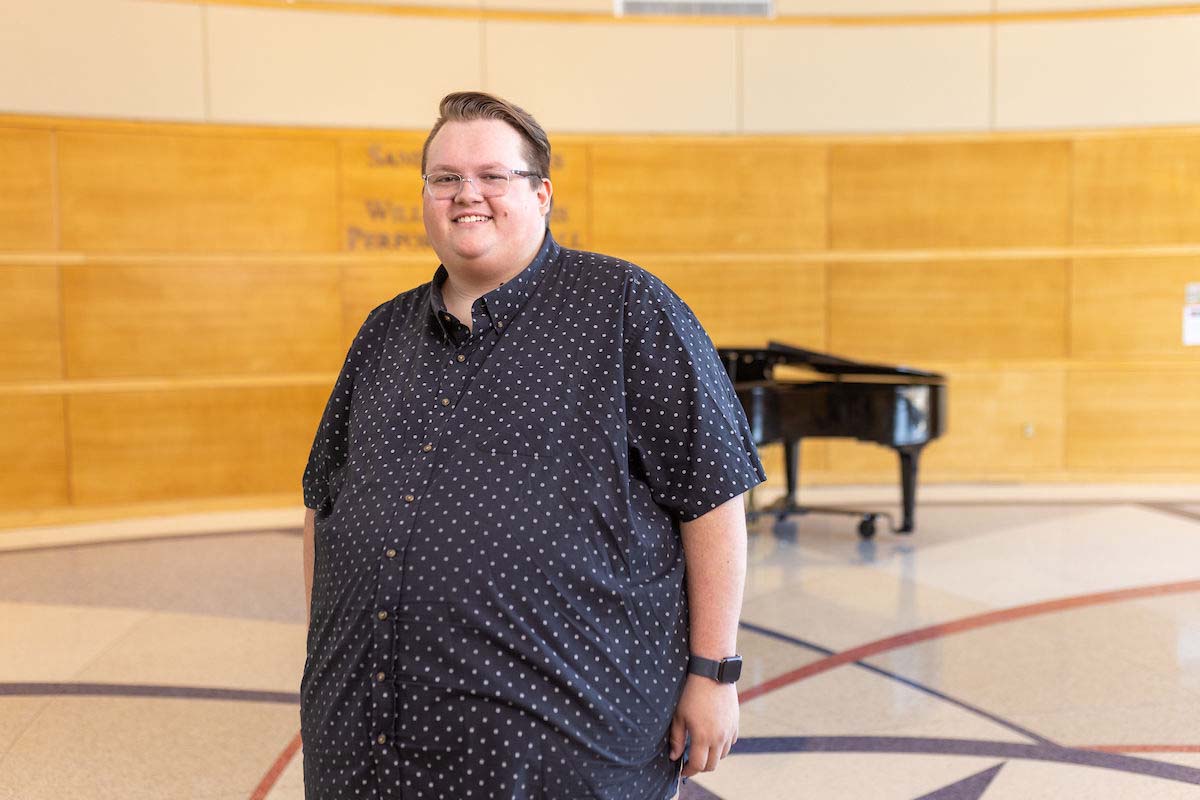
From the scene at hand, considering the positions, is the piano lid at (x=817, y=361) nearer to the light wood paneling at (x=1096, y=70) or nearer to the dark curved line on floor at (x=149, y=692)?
the light wood paneling at (x=1096, y=70)

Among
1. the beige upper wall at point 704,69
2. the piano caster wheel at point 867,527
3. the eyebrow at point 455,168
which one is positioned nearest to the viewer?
the eyebrow at point 455,168

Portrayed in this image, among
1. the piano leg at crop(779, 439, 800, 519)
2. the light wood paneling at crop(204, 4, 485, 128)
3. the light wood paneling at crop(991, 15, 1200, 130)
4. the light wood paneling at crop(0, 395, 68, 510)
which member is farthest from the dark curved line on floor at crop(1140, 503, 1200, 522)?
the light wood paneling at crop(0, 395, 68, 510)

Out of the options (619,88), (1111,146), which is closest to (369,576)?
(619,88)

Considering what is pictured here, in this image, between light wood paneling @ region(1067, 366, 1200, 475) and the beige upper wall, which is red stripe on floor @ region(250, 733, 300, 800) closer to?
the beige upper wall

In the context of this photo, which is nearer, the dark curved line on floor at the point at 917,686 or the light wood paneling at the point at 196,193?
the dark curved line on floor at the point at 917,686

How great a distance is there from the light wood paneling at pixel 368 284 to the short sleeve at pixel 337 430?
495cm

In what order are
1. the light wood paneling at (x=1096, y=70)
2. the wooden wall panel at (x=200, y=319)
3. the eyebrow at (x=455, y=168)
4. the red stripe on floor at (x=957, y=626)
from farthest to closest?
the light wood paneling at (x=1096, y=70) < the wooden wall panel at (x=200, y=319) < the red stripe on floor at (x=957, y=626) < the eyebrow at (x=455, y=168)

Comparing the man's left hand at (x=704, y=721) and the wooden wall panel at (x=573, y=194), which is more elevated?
the wooden wall panel at (x=573, y=194)

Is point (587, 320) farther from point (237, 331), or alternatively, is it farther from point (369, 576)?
point (237, 331)

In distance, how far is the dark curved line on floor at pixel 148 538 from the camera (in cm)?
588

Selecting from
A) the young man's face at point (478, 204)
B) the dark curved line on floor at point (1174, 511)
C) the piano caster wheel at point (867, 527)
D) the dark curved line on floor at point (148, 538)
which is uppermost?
the young man's face at point (478, 204)

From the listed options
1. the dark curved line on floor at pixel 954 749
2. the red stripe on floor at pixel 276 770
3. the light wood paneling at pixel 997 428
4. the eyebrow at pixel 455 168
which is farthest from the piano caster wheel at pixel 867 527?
the eyebrow at pixel 455 168

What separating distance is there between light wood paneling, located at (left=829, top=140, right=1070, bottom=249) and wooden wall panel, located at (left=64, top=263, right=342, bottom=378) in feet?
10.3

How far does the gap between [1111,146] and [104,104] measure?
578 centimetres
